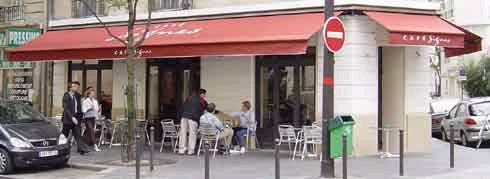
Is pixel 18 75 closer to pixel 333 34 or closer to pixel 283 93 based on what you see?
pixel 283 93

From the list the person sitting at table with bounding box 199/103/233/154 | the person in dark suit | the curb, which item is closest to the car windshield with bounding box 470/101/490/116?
the person sitting at table with bounding box 199/103/233/154

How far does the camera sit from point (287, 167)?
45.6ft

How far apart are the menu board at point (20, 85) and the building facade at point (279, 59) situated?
8.12ft

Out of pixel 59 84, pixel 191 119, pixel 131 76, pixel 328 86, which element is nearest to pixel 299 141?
pixel 191 119

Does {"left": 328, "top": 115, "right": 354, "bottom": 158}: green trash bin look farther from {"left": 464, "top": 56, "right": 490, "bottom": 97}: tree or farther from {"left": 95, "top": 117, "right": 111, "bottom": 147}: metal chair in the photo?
{"left": 464, "top": 56, "right": 490, "bottom": 97}: tree

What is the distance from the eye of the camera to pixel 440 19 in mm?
16484

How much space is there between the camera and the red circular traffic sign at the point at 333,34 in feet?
38.9

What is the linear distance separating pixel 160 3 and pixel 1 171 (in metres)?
7.22

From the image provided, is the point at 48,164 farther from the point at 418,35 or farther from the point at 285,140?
the point at 418,35

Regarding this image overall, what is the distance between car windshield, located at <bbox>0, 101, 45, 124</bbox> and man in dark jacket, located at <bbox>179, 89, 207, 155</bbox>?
11.1 feet

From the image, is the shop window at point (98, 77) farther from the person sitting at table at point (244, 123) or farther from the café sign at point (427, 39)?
the café sign at point (427, 39)

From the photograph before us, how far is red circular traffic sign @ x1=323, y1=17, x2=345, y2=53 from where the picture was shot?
11.9m

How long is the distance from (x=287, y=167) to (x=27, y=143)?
Answer: 500cm

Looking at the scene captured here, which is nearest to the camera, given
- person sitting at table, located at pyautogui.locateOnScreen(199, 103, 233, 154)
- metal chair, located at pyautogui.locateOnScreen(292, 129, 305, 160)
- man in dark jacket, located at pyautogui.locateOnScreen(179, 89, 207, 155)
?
metal chair, located at pyautogui.locateOnScreen(292, 129, 305, 160)
